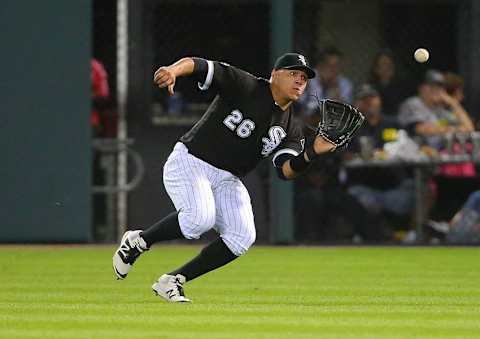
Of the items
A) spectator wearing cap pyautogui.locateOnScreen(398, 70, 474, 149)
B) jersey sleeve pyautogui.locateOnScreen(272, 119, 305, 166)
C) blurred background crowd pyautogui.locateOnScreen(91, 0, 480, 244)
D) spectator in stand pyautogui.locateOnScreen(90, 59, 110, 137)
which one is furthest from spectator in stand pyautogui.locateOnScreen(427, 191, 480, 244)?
jersey sleeve pyautogui.locateOnScreen(272, 119, 305, 166)

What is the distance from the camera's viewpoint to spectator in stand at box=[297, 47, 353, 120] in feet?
44.5

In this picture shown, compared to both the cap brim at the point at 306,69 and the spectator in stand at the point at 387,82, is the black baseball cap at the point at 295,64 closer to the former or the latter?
the cap brim at the point at 306,69

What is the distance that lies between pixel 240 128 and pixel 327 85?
18.5 ft

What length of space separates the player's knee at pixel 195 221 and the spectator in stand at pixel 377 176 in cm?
556

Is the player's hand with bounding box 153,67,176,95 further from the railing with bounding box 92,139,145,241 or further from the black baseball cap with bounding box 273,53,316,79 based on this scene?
the railing with bounding box 92,139,145,241

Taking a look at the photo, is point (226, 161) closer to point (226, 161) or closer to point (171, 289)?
point (226, 161)


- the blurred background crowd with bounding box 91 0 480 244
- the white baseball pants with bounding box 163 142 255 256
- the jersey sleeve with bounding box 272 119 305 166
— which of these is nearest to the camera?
the white baseball pants with bounding box 163 142 255 256

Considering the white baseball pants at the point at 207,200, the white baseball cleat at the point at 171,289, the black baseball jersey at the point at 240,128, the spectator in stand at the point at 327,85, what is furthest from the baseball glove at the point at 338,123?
the spectator in stand at the point at 327,85

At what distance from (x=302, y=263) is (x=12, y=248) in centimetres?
309

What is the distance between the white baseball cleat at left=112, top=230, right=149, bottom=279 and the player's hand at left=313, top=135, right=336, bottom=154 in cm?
118

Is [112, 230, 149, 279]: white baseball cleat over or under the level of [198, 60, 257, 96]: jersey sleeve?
under

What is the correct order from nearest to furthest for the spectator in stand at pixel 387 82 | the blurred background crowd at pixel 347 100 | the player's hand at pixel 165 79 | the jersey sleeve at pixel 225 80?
the player's hand at pixel 165 79 < the jersey sleeve at pixel 225 80 < the blurred background crowd at pixel 347 100 < the spectator in stand at pixel 387 82

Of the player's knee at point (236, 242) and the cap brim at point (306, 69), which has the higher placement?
the cap brim at point (306, 69)

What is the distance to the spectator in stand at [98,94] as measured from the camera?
45.0ft
